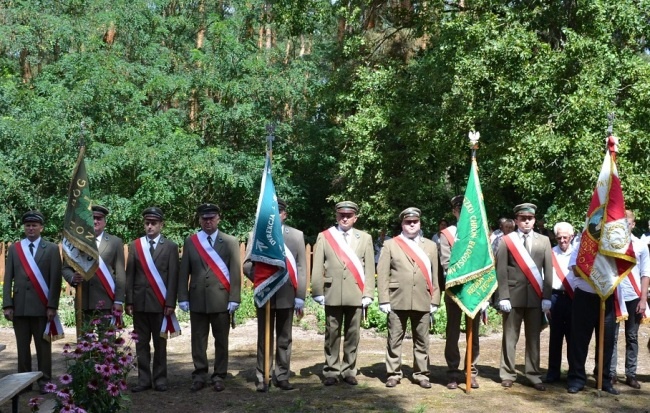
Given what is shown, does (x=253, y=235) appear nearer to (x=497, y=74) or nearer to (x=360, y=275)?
(x=360, y=275)

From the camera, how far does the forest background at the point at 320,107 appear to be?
1489 centimetres

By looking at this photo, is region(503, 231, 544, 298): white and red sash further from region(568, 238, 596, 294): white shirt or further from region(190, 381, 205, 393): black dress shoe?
region(190, 381, 205, 393): black dress shoe

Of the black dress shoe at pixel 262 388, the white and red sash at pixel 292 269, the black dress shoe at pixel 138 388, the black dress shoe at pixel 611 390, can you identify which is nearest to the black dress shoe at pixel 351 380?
the black dress shoe at pixel 262 388

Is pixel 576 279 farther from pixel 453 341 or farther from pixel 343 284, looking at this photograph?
pixel 343 284

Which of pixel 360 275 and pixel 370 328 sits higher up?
pixel 360 275

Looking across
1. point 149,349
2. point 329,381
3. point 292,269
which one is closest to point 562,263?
point 329,381

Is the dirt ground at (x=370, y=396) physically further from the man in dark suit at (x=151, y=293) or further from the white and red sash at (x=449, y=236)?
the white and red sash at (x=449, y=236)

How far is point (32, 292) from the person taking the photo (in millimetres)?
8117

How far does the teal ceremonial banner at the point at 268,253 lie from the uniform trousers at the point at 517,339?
2329 millimetres

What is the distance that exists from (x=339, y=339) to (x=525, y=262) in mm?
2057

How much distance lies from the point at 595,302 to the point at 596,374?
977 mm

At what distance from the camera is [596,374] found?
8727 millimetres

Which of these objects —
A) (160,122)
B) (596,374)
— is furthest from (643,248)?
(160,122)

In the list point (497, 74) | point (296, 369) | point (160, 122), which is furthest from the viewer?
point (160, 122)
